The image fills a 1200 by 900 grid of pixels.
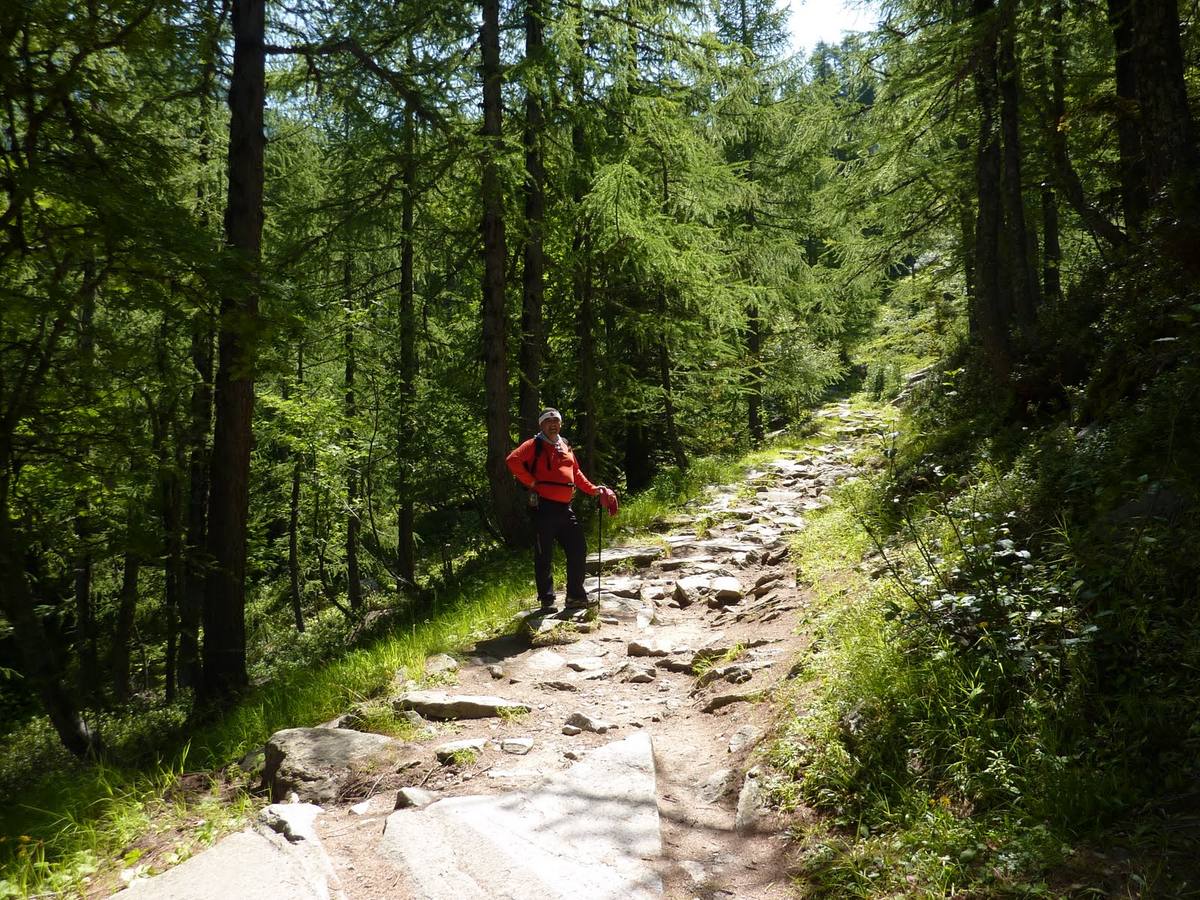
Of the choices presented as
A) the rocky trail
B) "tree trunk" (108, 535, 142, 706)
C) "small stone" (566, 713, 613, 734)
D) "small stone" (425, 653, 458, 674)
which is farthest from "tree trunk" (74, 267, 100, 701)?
"small stone" (566, 713, 613, 734)

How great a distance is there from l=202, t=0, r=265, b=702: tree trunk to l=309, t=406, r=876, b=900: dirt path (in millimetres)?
3444

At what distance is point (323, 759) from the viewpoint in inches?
184

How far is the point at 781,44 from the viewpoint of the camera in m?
23.6

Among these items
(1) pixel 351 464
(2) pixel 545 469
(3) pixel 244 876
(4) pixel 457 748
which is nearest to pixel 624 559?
(2) pixel 545 469

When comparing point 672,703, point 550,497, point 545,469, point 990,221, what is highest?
point 990,221

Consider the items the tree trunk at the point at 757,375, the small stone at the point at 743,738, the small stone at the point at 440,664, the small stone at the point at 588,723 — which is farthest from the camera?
the tree trunk at the point at 757,375

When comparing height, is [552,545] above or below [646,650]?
above

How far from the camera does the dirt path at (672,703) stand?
3613 mm

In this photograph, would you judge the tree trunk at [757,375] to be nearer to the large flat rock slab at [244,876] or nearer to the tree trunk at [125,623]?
the tree trunk at [125,623]

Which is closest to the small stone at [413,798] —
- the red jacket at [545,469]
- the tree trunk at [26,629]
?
the tree trunk at [26,629]

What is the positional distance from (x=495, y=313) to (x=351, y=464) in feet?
25.2

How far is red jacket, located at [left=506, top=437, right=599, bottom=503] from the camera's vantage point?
8008 mm

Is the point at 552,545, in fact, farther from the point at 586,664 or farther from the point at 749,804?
the point at 749,804

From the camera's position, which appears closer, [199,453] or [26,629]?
[26,629]
